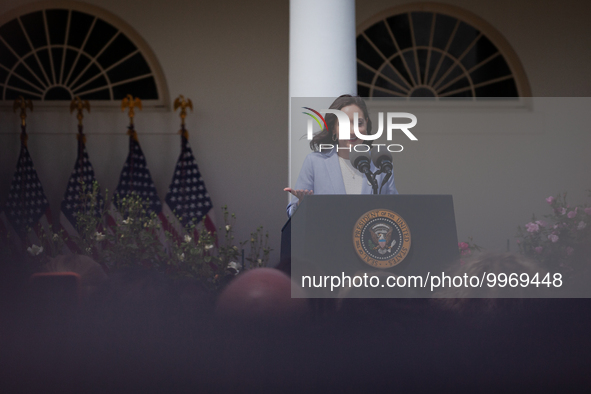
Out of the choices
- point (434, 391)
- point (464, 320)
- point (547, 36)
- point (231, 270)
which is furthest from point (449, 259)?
point (547, 36)

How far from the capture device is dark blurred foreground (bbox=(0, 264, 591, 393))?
0.94 metres

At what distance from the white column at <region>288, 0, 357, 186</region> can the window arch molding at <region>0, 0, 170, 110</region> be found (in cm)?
394

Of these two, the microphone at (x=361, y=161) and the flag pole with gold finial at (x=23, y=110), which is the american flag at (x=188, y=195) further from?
the microphone at (x=361, y=161)

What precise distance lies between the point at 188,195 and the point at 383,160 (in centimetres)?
543

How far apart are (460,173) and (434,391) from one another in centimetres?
719

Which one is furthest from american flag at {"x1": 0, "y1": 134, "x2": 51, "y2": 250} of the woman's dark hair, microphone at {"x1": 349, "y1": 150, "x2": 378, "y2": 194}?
microphone at {"x1": 349, "y1": 150, "x2": 378, "y2": 194}

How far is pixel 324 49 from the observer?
3971 mm

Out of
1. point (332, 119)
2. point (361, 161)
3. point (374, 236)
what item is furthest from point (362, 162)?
point (374, 236)

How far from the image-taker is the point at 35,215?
6609mm

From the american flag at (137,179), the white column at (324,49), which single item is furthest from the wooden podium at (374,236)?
the american flag at (137,179)

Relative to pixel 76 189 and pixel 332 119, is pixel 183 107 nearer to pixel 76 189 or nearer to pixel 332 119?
pixel 76 189

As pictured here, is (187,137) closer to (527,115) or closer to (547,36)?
(527,115)

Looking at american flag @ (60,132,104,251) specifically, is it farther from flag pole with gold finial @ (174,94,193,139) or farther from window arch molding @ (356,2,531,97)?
window arch molding @ (356,2,531,97)

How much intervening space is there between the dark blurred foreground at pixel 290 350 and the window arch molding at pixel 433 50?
6.98m
